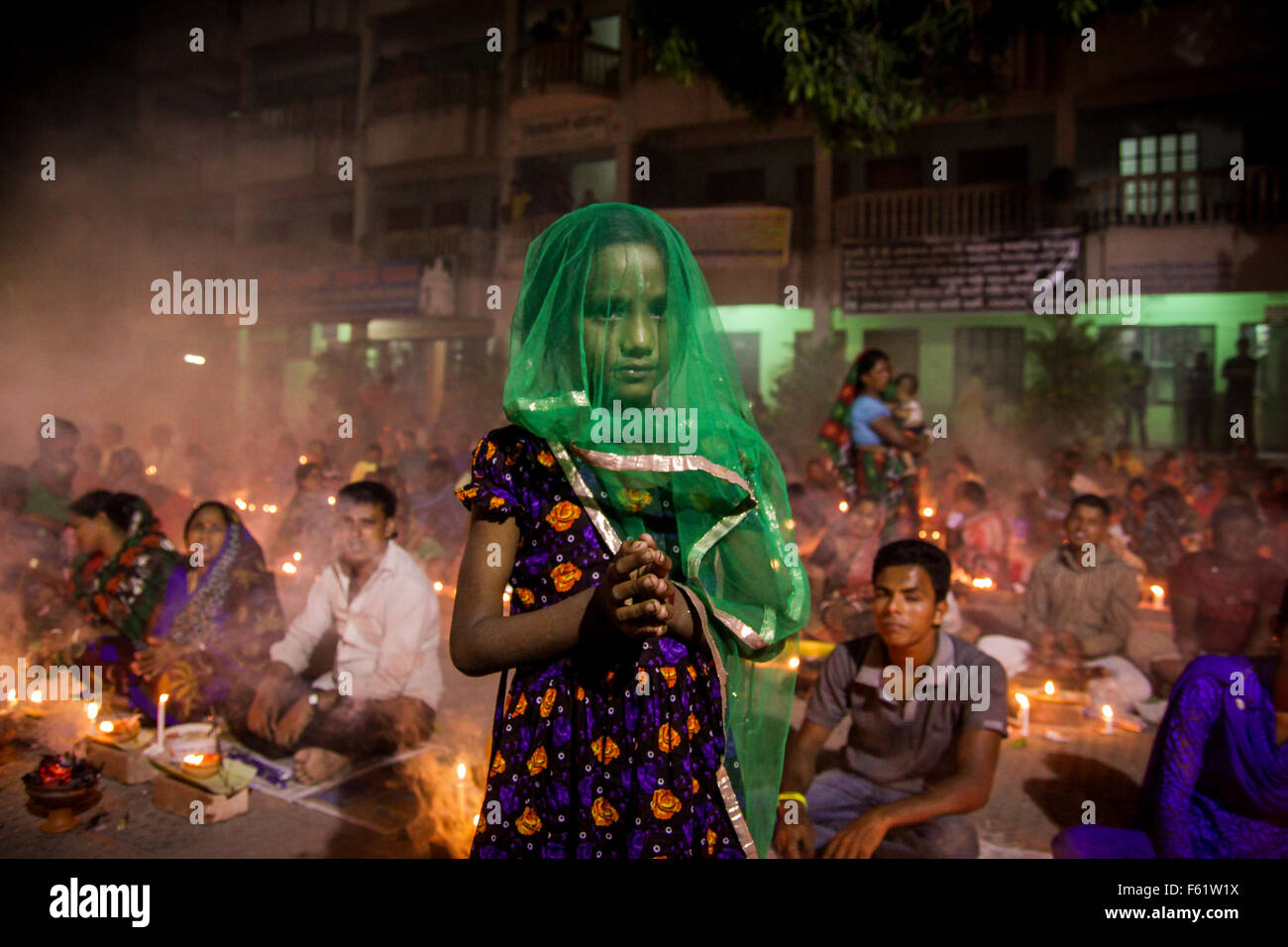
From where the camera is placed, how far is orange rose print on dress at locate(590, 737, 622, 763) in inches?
56.1

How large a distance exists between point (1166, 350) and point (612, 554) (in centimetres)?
1352

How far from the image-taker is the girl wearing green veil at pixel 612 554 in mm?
1418

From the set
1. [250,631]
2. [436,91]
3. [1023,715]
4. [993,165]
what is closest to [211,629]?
[250,631]

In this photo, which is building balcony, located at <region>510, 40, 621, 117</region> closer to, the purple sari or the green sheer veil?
the purple sari

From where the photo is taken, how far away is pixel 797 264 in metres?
13.3

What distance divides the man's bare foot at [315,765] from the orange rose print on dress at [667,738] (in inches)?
112

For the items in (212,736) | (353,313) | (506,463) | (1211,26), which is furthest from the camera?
(353,313)

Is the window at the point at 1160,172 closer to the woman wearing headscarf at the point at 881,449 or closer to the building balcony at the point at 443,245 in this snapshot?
the woman wearing headscarf at the point at 881,449

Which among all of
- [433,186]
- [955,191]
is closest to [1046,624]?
[955,191]

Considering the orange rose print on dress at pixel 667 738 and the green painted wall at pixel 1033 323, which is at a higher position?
the green painted wall at pixel 1033 323

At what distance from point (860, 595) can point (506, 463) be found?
445 cm

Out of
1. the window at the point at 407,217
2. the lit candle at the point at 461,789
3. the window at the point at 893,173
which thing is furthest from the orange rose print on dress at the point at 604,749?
the window at the point at 407,217

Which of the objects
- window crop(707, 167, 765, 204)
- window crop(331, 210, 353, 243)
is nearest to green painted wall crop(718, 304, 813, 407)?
window crop(707, 167, 765, 204)
